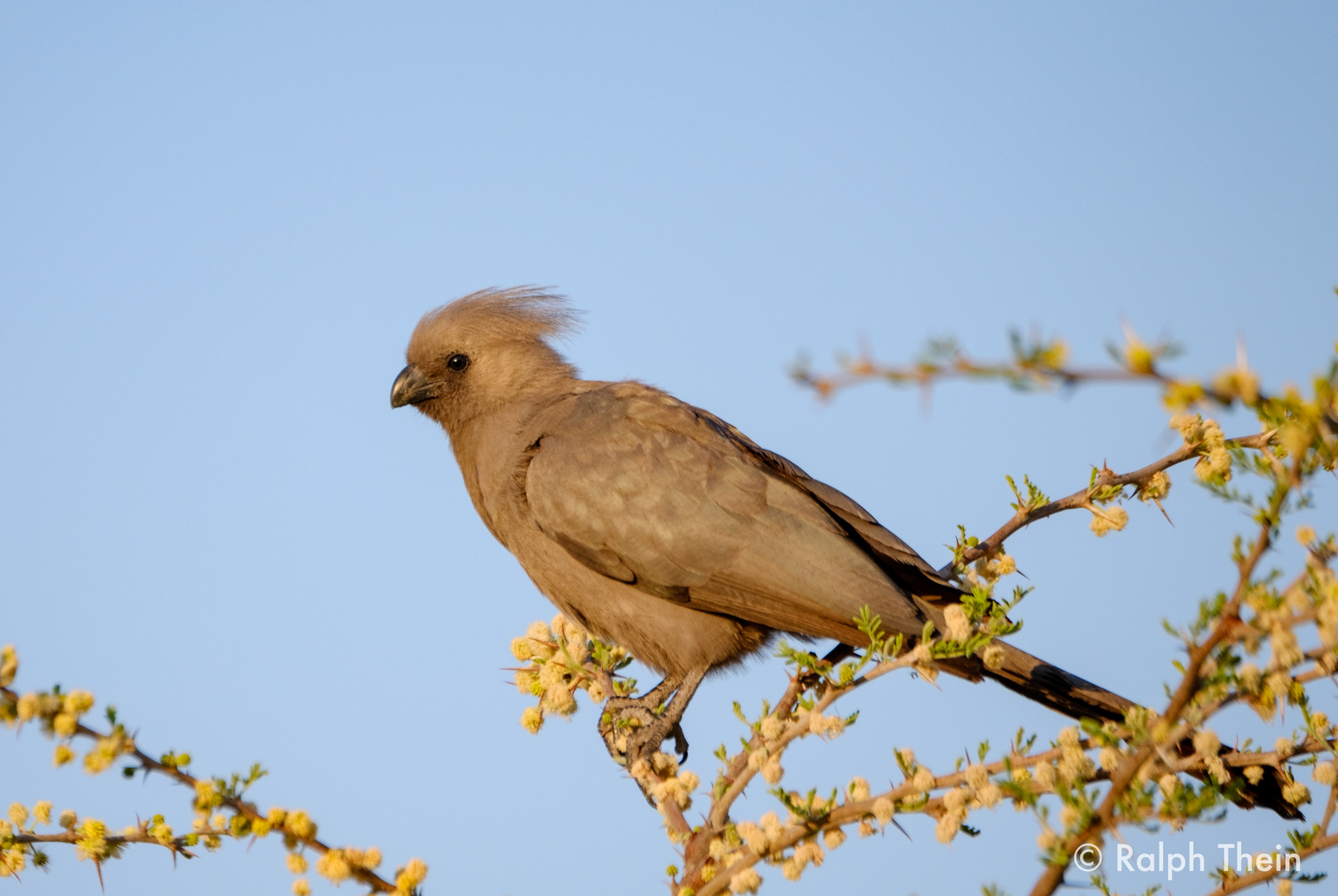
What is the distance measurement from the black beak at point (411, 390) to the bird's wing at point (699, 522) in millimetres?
1216

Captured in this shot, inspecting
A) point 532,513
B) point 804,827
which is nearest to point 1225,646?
point 804,827

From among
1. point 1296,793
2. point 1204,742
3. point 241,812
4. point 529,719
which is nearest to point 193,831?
point 241,812

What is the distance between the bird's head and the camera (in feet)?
22.7

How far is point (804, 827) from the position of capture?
10.3ft

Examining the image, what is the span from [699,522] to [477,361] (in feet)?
7.07

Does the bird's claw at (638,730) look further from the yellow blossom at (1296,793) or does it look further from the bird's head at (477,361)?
the yellow blossom at (1296,793)

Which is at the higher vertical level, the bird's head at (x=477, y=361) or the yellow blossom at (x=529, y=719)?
the bird's head at (x=477, y=361)

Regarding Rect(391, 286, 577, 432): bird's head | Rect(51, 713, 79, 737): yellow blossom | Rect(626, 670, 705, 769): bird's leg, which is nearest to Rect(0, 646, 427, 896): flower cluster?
Rect(51, 713, 79, 737): yellow blossom

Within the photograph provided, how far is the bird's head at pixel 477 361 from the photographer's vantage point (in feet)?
22.7

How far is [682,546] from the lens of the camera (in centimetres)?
559

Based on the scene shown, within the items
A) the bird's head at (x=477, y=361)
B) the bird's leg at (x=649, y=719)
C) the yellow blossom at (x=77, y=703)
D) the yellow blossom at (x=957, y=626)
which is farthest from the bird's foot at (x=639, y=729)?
the yellow blossom at (x=77, y=703)

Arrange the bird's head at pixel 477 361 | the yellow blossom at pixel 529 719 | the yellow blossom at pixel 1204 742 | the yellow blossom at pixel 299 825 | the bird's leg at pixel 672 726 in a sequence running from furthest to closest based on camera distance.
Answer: the bird's head at pixel 477 361
the bird's leg at pixel 672 726
the yellow blossom at pixel 529 719
the yellow blossom at pixel 299 825
the yellow blossom at pixel 1204 742

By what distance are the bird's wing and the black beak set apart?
3.99 feet

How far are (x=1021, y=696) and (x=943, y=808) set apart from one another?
6.71ft
